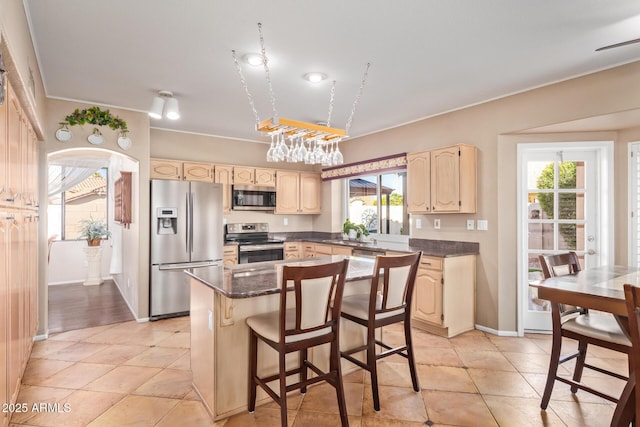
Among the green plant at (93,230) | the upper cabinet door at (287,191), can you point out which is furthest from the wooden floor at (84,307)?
the upper cabinet door at (287,191)

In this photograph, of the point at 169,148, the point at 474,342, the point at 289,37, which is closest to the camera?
the point at 289,37

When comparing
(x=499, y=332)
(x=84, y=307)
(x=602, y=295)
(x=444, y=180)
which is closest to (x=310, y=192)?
(x=444, y=180)

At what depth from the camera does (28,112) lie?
103 inches

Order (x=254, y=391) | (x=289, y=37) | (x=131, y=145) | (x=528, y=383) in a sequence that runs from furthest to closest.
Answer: (x=131, y=145)
(x=528, y=383)
(x=289, y=37)
(x=254, y=391)

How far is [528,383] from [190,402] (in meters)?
2.55

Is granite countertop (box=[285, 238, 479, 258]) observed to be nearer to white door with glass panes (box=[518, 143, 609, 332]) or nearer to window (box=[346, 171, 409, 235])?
window (box=[346, 171, 409, 235])

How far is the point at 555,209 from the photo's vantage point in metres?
3.81

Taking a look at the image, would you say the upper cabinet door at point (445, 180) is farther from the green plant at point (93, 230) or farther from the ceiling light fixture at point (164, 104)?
the green plant at point (93, 230)

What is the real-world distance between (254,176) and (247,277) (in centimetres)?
335

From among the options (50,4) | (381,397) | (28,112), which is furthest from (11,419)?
(50,4)

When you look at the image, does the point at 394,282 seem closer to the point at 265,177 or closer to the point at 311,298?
the point at 311,298

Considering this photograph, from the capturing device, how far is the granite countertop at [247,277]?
2.09 meters

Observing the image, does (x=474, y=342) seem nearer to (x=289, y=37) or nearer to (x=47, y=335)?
(x=289, y=37)

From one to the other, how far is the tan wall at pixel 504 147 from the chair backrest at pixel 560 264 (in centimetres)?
94
